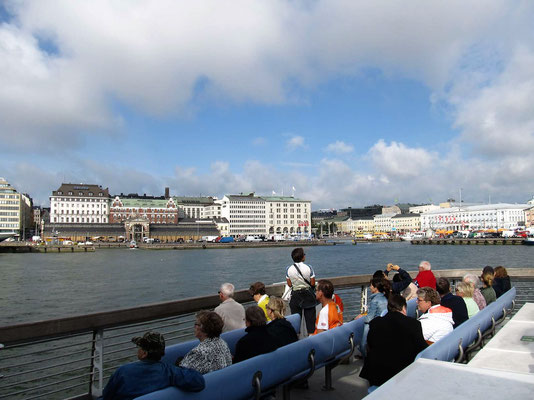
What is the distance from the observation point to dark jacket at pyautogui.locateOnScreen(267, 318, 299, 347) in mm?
4472

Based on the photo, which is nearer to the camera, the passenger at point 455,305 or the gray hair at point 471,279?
the passenger at point 455,305

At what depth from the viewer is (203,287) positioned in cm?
3183

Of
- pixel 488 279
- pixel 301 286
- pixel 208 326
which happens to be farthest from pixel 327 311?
pixel 488 279

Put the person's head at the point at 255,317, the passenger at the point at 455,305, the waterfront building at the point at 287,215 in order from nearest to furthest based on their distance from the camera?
the person's head at the point at 255,317 < the passenger at the point at 455,305 < the waterfront building at the point at 287,215

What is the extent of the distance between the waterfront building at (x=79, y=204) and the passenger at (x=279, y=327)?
14543 centimetres

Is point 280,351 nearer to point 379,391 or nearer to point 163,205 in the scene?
point 379,391

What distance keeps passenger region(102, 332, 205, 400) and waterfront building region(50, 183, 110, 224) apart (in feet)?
482

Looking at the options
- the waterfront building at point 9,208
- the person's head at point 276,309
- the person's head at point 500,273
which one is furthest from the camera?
the waterfront building at point 9,208

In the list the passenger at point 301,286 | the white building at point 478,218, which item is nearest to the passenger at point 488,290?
the passenger at point 301,286

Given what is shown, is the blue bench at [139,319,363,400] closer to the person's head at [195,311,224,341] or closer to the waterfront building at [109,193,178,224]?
the person's head at [195,311,224,341]

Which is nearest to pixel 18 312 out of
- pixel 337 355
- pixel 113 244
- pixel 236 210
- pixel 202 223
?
pixel 337 355

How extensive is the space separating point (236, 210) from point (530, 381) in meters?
165

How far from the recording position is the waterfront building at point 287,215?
6855 inches

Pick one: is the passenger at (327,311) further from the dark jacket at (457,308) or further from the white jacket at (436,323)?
the dark jacket at (457,308)
